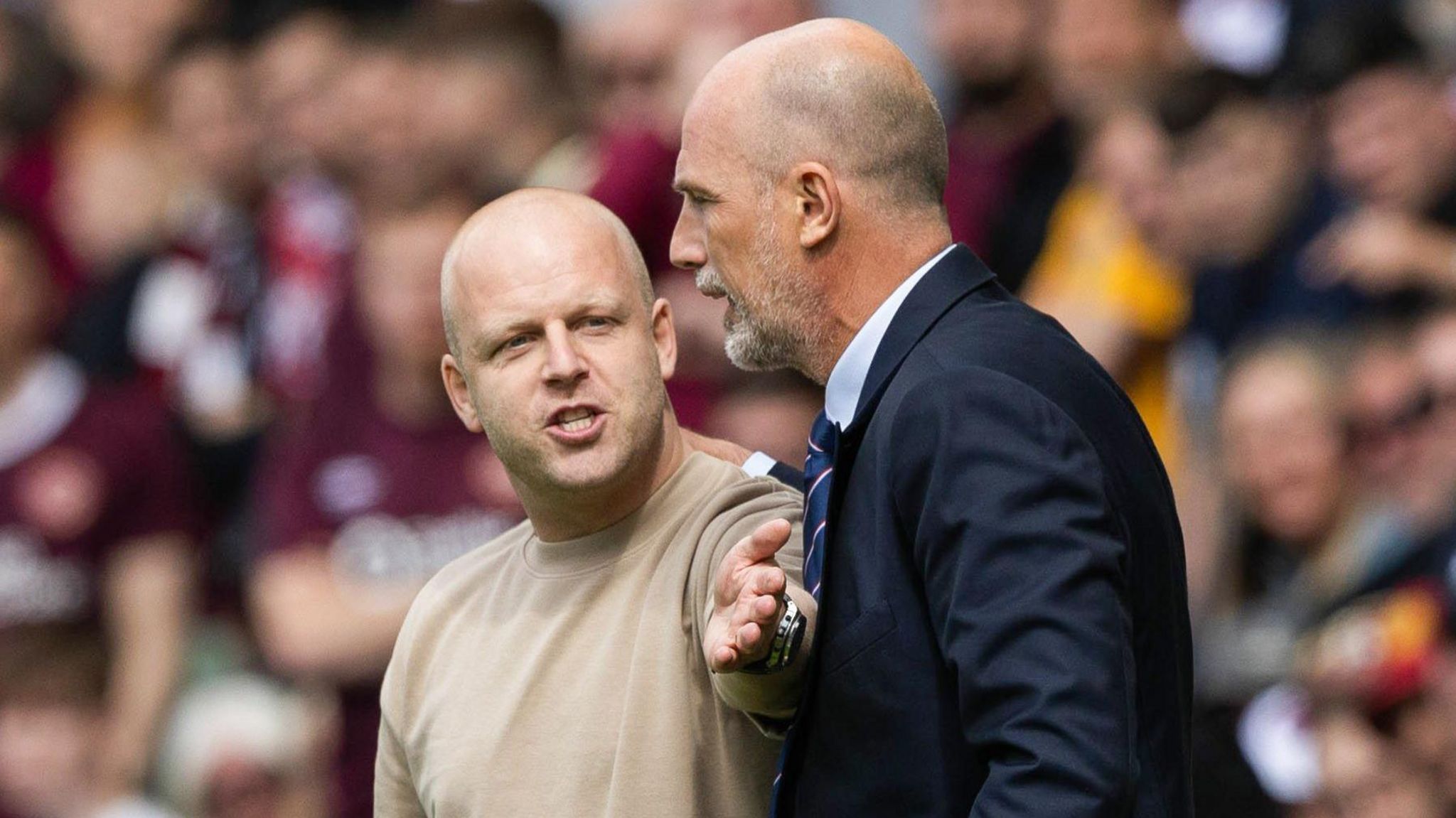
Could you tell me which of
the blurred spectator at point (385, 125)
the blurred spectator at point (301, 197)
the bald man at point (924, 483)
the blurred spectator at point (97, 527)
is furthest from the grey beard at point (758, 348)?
the blurred spectator at point (97, 527)

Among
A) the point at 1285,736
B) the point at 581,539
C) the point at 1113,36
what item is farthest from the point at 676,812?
the point at 1113,36

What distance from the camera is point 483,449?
541 centimetres

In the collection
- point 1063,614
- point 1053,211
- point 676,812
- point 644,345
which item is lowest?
point 676,812

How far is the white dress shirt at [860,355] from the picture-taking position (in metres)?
2.62

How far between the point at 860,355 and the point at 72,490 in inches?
165

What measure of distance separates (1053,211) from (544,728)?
282cm

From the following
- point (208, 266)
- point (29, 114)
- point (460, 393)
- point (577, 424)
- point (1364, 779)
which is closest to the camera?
point (577, 424)

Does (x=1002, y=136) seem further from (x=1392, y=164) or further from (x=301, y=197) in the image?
(x=301, y=197)

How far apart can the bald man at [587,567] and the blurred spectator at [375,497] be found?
8.20 feet

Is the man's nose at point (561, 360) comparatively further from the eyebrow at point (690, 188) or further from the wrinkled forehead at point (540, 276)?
the eyebrow at point (690, 188)

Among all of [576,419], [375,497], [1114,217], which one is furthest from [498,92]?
[576,419]

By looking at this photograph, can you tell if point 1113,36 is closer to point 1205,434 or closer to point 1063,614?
point 1205,434

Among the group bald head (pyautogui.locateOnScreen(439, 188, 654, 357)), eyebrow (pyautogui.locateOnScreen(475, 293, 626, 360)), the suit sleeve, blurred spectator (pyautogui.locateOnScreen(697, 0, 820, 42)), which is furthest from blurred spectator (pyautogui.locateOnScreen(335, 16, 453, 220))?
the suit sleeve

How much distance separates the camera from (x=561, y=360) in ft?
8.68
